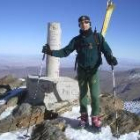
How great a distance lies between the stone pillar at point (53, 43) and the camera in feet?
57.4

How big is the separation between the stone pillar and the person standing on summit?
5.82 meters

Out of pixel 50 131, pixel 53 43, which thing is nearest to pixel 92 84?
pixel 50 131

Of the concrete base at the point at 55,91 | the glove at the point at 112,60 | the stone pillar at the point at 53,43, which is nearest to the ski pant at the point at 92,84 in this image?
the glove at the point at 112,60

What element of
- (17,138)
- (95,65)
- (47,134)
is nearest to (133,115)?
(95,65)

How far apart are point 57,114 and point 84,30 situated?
5.00 meters

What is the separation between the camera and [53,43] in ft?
57.3

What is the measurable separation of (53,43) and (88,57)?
670 cm

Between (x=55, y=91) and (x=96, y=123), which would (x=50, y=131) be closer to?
(x=96, y=123)

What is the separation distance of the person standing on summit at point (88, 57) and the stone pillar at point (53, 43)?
5824mm

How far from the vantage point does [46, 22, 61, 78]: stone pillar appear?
688 inches

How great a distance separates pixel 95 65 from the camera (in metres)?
11.2

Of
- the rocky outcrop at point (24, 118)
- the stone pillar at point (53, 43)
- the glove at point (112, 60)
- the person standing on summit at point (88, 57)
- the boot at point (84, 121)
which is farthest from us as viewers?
the stone pillar at point (53, 43)

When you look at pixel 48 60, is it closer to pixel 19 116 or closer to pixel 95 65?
pixel 19 116

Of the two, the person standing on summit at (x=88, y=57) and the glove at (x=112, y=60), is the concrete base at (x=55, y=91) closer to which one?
the person standing on summit at (x=88, y=57)
